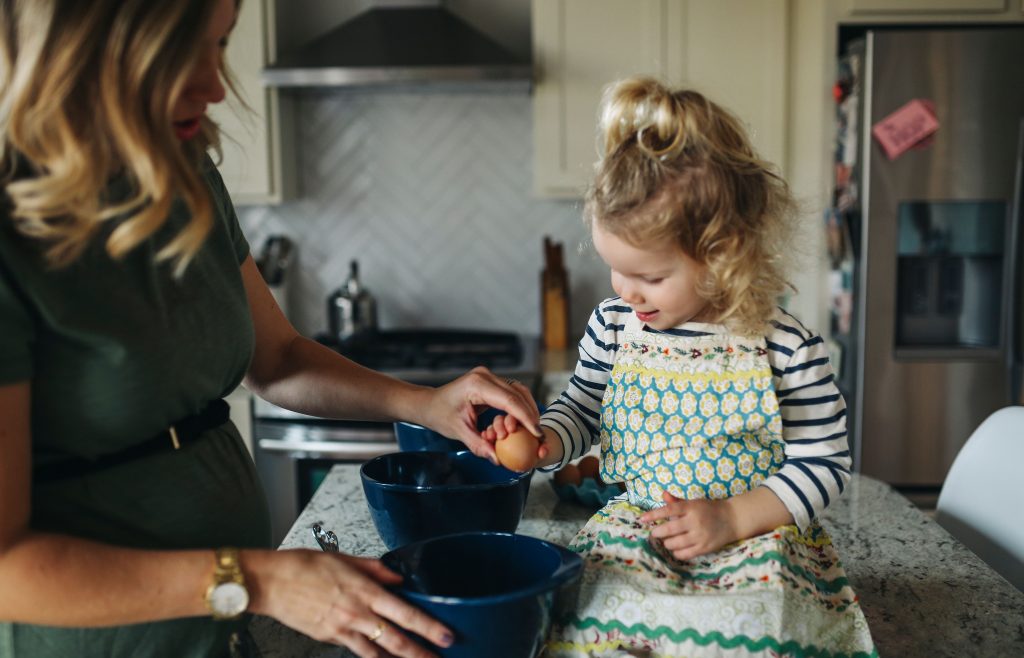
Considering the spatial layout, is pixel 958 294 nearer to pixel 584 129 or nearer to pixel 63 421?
pixel 584 129

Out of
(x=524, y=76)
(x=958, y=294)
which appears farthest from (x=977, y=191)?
(x=524, y=76)

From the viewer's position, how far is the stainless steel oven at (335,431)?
259cm

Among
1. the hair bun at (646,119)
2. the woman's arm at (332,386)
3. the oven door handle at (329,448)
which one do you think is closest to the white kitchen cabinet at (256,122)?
the oven door handle at (329,448)

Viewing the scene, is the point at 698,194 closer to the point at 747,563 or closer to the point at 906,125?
the point at 747,563

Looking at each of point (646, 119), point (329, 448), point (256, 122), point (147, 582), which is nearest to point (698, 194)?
point (646, 119)

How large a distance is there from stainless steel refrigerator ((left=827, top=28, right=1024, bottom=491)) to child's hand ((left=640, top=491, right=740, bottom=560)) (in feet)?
5.92

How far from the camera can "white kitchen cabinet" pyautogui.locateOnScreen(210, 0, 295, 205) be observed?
276 centimetres

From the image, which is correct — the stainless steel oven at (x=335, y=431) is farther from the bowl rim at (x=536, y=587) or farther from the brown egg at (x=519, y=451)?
the bowl rim at (x=536, y=587)

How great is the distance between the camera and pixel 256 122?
2771 millimetres

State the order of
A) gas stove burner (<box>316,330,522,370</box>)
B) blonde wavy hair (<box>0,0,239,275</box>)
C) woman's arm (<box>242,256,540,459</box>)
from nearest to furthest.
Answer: blonde wavy hair (<box>0,0,239,275</box>) < woman's arm (<box>242,256,540,459</box>) < gas stove burner (<box>316,330,522,370</box>)

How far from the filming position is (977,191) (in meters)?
2.47

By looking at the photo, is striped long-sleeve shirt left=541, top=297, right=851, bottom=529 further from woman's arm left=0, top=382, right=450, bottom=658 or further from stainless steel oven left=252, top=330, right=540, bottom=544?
stainless steel oven left=252, top=330, right=540, bottom=544

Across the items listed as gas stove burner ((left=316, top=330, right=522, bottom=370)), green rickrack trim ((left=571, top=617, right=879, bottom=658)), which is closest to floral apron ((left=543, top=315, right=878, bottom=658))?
green rickrack trim ((left=571, top=617, right=879, bottom=658))

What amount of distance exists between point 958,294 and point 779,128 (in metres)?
0.68
